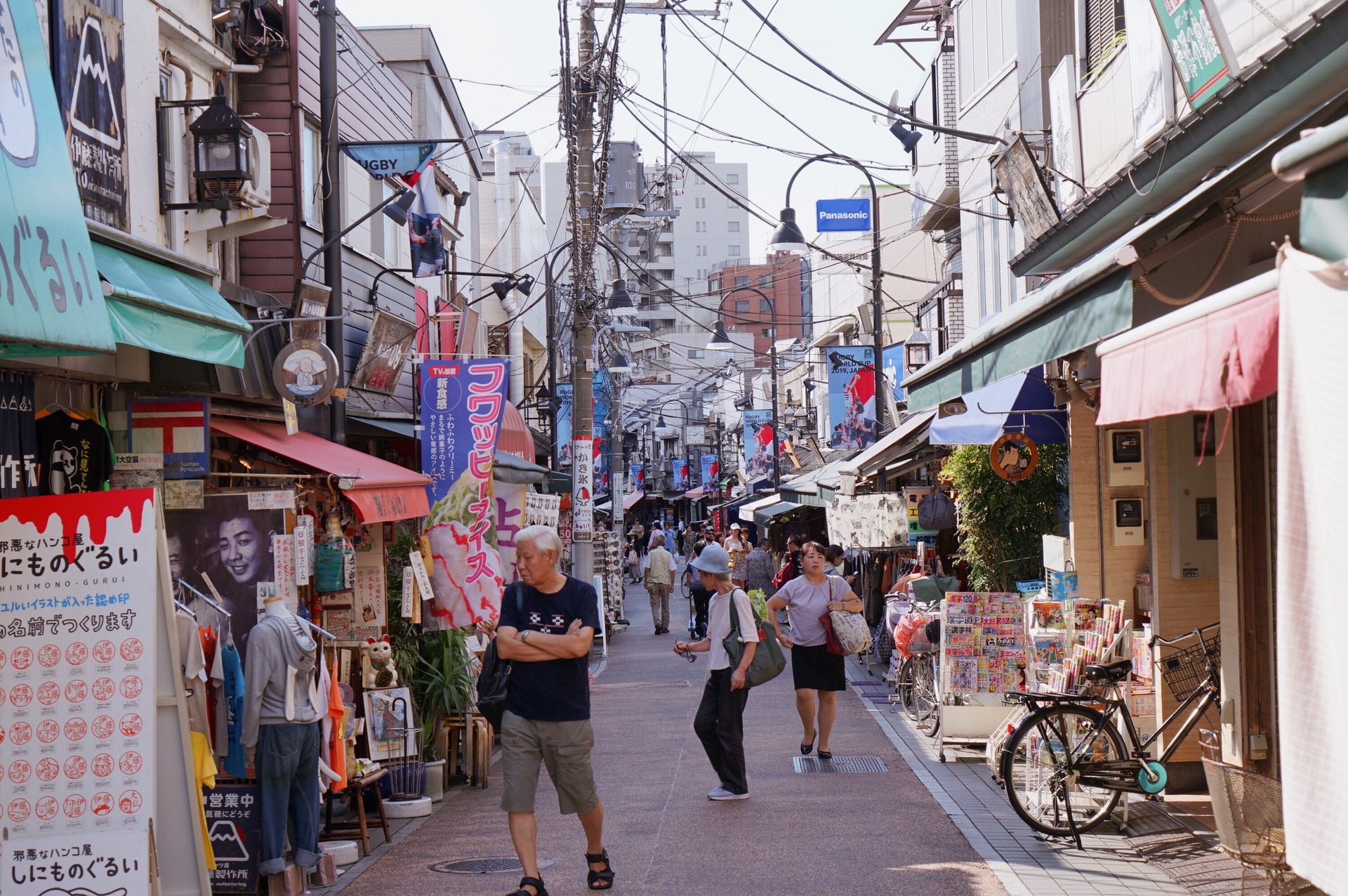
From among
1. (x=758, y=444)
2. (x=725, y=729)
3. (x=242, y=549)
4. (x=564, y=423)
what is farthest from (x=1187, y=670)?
(x=758, y=444)

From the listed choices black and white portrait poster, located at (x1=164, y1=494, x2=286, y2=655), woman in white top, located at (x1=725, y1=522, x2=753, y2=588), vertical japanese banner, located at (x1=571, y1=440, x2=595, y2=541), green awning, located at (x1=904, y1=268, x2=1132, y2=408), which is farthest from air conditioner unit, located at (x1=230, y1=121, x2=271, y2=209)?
woman in white top, located at (x1=725, y1=522, x2=753, y2=588)

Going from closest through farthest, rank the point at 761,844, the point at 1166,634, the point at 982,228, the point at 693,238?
the point at 761,844
the point at 1166,634
the point at 982,228
the point at 693,238

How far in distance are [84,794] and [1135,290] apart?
19.2ft

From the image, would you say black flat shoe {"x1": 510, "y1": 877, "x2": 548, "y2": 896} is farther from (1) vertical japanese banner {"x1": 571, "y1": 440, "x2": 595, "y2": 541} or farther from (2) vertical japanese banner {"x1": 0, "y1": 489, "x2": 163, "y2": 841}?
(1) vertical japanese banner {"x1": 571, "y1": 440, "x2": 595, "y2": 541}

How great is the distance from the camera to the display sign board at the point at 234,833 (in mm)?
7871

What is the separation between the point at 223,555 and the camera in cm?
941

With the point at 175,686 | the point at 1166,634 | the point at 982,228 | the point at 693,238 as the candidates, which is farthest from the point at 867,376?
the point at 693,238

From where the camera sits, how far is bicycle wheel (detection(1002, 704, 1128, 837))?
866cm

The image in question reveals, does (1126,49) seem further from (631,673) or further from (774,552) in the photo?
(774,552)

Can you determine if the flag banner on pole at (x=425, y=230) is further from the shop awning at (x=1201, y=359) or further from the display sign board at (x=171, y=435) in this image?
the shop awning at (x=1201, y=359)

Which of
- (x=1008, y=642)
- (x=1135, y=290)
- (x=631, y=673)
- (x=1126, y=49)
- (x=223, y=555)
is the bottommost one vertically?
(x=631, y=673)

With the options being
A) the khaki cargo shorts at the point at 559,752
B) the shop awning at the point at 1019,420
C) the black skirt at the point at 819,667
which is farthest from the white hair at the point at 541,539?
the shop awning at the point at 1019,420

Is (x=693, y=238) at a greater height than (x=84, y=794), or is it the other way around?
(x=693, y=238)

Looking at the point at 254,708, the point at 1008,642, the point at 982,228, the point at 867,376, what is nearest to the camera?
the point at 254,708
